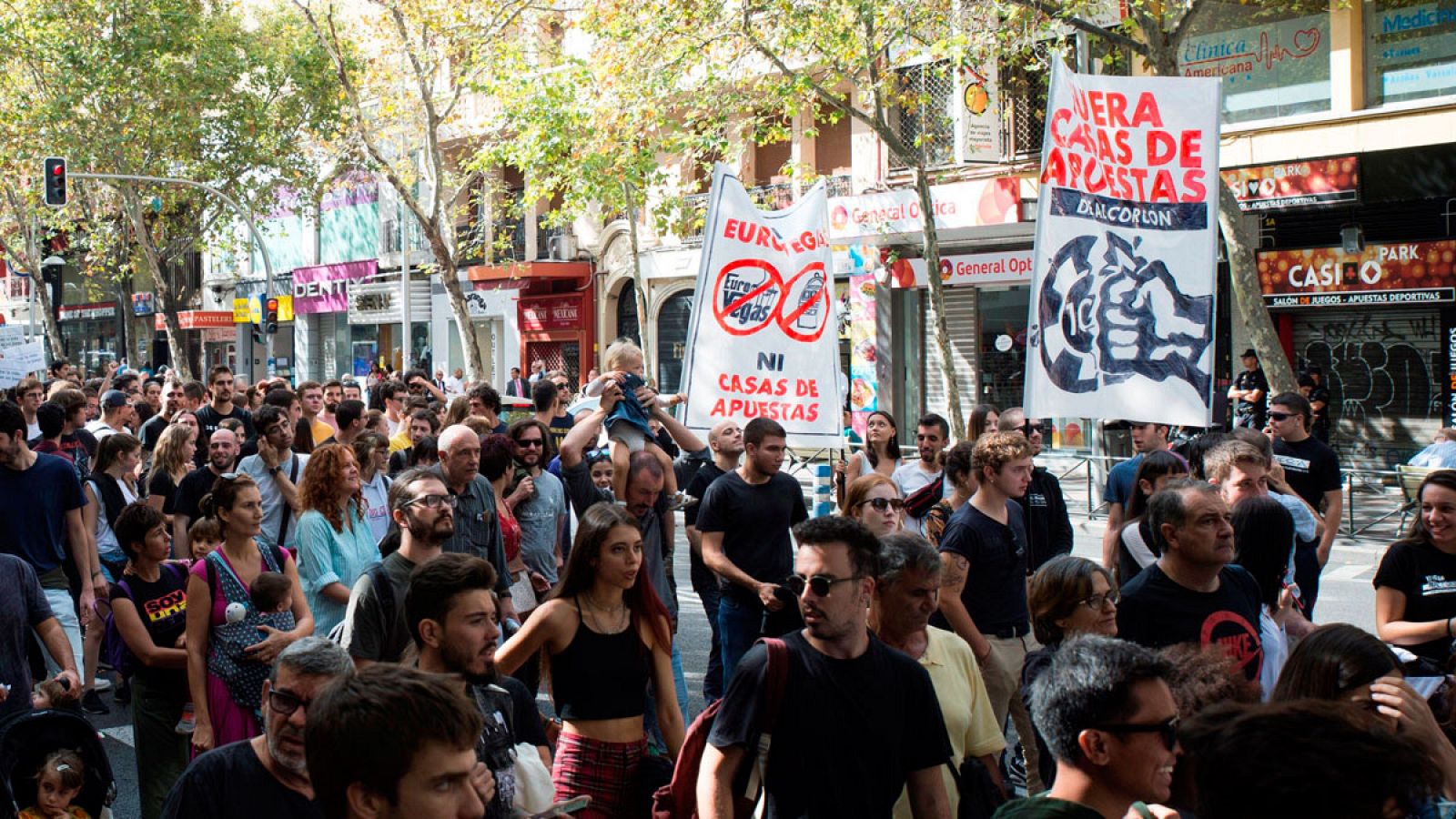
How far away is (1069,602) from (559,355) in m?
31.1

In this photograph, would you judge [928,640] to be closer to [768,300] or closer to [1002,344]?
[768,300]

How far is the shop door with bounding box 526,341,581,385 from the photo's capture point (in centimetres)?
3481

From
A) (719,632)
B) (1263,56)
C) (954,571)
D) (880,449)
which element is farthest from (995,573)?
(1263,56)

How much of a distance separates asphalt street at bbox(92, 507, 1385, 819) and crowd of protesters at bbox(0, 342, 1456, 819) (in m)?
0.28

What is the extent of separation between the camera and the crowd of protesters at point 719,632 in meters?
3.07

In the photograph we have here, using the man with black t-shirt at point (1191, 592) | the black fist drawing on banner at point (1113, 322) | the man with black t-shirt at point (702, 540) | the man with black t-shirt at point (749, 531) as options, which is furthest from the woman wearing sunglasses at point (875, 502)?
the man with black t-shirt at point (1191, 592)

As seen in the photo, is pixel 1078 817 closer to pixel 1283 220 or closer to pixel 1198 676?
pixel 1198 676

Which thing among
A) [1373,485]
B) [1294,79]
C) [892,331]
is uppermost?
[1294,79]

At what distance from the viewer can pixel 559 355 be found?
116 feet

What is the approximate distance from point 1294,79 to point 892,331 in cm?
860

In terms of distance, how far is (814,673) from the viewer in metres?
3.99

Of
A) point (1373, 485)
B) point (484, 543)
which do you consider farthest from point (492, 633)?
point (1373, 485)

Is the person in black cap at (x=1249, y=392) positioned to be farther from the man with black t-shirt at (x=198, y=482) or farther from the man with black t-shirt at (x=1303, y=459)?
the man with black t-shirt at (x=198, y=482)

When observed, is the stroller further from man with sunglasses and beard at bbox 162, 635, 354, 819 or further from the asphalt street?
the asphalt street
